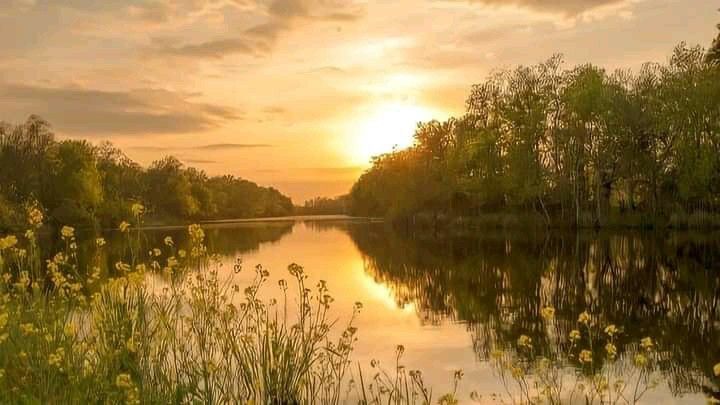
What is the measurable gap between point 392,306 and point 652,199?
148 feet

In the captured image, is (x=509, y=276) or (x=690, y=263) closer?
(x=509, y=276)

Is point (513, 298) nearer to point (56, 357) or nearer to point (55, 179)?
Answer: point (56, 357)

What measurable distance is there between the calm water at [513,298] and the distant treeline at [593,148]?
16.3 m

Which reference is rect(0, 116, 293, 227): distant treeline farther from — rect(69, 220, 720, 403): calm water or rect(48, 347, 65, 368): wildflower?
rect(48, 347, 65, 368): wildflower

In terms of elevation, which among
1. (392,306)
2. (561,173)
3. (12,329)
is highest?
(561,173)

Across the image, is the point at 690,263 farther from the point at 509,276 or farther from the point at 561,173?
the point at 561,173

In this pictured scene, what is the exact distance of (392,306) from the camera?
20562 millimetres

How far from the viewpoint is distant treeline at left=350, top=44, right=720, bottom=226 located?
177ft

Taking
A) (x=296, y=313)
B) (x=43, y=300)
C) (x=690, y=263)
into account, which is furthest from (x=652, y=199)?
(x=43, y=300)

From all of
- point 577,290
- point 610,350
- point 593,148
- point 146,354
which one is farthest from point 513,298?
point 593,148

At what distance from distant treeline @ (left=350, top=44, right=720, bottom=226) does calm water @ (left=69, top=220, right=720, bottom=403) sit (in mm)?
16275

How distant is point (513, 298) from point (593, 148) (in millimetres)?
43344

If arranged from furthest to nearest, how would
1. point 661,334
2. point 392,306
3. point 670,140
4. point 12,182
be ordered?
point 12,182
point 670,140
point 392,306
point 661,334

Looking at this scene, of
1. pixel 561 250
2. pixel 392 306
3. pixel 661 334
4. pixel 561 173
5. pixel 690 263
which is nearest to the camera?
pixel 661 334
